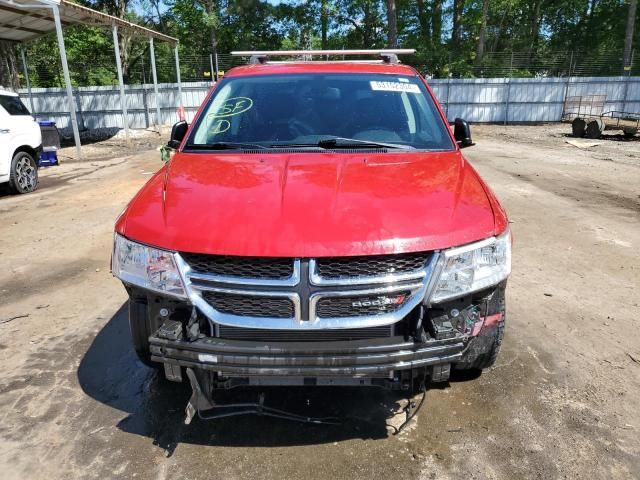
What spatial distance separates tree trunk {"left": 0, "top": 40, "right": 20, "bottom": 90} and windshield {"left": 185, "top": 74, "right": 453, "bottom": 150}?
54.8 feet

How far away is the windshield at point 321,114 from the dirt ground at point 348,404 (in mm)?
1539

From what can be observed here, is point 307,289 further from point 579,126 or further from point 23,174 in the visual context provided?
point 579,126

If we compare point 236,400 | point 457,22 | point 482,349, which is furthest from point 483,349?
point 457,22

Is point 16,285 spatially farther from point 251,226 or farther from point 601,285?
point 601,285

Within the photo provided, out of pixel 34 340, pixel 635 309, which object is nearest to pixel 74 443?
pixel 34 340

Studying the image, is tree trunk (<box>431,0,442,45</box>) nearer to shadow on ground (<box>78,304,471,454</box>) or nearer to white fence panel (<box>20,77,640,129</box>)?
white fence panel (<box>20,77,640,129</box>)

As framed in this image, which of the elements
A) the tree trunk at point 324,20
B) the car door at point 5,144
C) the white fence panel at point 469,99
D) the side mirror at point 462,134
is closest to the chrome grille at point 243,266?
the side mirror at point 462,134

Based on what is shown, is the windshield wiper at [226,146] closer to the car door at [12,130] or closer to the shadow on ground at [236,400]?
the shadow on ground at [236,400]

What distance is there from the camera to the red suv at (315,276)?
210 cm

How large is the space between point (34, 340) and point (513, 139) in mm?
16813

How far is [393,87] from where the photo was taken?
3.61m

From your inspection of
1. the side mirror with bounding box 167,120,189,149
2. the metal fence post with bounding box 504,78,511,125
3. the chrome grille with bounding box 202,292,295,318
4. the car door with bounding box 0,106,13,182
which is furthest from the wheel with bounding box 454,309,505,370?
the metal fence post with bounding box 504,78,511,125

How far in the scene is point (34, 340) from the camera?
3600mm

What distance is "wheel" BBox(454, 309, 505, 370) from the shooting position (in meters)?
2.35
